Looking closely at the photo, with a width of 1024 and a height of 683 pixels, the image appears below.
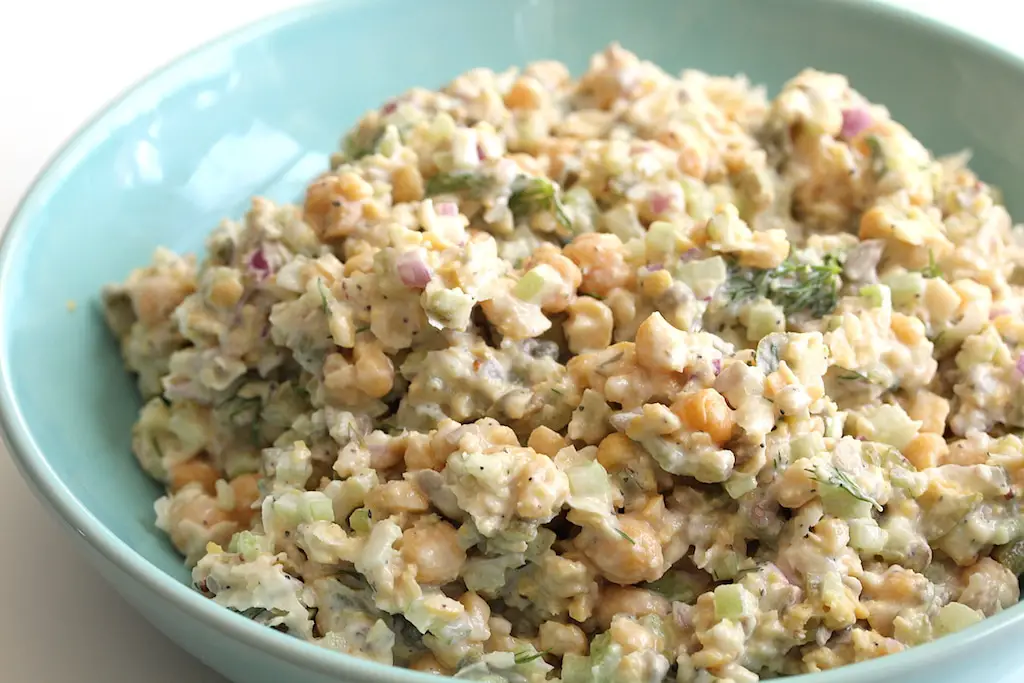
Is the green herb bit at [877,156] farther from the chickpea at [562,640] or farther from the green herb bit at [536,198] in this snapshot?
the chickpea at [562,640]

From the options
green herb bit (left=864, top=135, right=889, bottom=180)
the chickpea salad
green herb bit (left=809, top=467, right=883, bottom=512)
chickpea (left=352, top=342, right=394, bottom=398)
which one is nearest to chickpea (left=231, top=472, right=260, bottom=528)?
the chickpea salad

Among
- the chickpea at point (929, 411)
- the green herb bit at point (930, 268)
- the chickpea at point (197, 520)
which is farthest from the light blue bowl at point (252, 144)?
the green herb bit at point (930, 268)

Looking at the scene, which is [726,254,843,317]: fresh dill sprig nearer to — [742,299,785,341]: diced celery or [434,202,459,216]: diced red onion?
[742,299,785,341]: diced celery

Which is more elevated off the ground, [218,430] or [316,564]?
[316,564]

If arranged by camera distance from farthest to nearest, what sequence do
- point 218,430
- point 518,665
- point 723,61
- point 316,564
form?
point 723,61 → point 218,430 → point 316,564 → point 518,665

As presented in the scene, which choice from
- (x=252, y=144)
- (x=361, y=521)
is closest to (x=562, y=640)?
(x=361, y=521)

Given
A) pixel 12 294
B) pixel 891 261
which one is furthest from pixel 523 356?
pixel 12 294

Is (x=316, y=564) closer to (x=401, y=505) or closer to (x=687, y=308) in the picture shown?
(x=401, y=505)
